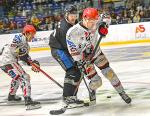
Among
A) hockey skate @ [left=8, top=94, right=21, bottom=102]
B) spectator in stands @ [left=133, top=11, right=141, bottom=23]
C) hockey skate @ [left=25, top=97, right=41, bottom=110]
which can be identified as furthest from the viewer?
spectator in stands @ [left=133, top=11, right=141, bottom=23]

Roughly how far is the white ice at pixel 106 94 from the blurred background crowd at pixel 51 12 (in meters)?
6.72

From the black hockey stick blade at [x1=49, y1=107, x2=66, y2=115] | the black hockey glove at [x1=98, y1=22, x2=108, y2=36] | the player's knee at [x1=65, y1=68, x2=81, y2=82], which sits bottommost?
the black hockey stick blade at [x1=49, y1=107, x2=66, y2=115]

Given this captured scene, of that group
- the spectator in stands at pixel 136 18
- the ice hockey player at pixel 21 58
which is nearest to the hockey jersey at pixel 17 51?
the ice hockey player at pixel 21 58

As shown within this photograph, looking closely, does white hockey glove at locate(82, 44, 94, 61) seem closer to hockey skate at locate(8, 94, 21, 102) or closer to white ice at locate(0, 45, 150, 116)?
white ice at locate(0, 45, 150, 116)

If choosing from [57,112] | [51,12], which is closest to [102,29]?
[57,112]

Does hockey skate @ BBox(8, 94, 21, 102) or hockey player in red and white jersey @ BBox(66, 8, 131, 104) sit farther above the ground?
hockey player in red and white jersey @ BBox(66, 8, 131, 104)

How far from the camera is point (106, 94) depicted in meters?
7.00

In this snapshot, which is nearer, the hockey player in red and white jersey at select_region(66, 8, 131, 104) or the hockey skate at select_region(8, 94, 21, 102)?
the hockey player in red and white jersey at select_region(66, 8, 131, 104)

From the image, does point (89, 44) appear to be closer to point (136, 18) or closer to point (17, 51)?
point (17, 51)

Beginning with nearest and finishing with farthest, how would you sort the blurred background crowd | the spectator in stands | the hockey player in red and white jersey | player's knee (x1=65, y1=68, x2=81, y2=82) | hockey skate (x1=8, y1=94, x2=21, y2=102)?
Result: 1. the hockey player in red and white jersey
2. player's knee (x1=65, y1=68, x2=81, y2=82)
3. hockey skate (x1=8, y1=94, x2=21, y2=102)
4. the spectator in stands
5. the blurred background crowd

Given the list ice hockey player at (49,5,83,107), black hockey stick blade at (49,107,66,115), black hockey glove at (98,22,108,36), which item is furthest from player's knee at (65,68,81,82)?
black hockey glove at (98,22,108,36)

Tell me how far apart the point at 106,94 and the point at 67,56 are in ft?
4.40

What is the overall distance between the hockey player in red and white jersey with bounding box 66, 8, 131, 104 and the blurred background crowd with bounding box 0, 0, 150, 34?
1076cm

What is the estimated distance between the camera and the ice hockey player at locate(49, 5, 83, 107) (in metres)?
5.77
